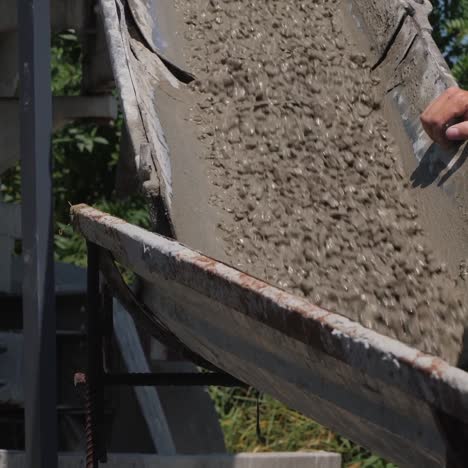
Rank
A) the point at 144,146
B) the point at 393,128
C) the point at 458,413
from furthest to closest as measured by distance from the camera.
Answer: the point at 393,128, the point at 144,146, the point at 458,413

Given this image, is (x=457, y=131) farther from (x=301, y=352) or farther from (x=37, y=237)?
(x=37, y=237)

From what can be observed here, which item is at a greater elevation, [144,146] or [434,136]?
[434,136]

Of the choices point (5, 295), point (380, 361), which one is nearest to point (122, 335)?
point (5, 295)

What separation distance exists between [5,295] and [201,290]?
318 centimetres

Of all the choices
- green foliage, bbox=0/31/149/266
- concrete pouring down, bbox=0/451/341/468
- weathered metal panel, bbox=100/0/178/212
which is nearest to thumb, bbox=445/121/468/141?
weathered metal panel, bbox=100/0/178/212

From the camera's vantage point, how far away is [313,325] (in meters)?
1.96

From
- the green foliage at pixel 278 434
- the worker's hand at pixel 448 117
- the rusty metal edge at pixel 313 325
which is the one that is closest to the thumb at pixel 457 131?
the worker's hand at pixel 448 117

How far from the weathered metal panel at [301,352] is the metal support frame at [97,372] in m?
0.23

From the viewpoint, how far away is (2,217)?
17.4 ft

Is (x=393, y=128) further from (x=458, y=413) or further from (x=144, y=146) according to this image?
(x=458, y=413)

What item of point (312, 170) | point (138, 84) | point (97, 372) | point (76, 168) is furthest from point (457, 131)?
point (76, 168)

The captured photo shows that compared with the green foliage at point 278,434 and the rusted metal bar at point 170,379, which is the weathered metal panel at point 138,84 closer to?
the rusted metal bar at point 170,379

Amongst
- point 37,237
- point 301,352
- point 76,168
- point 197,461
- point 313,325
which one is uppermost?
point 313,325

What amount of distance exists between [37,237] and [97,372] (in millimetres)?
674
